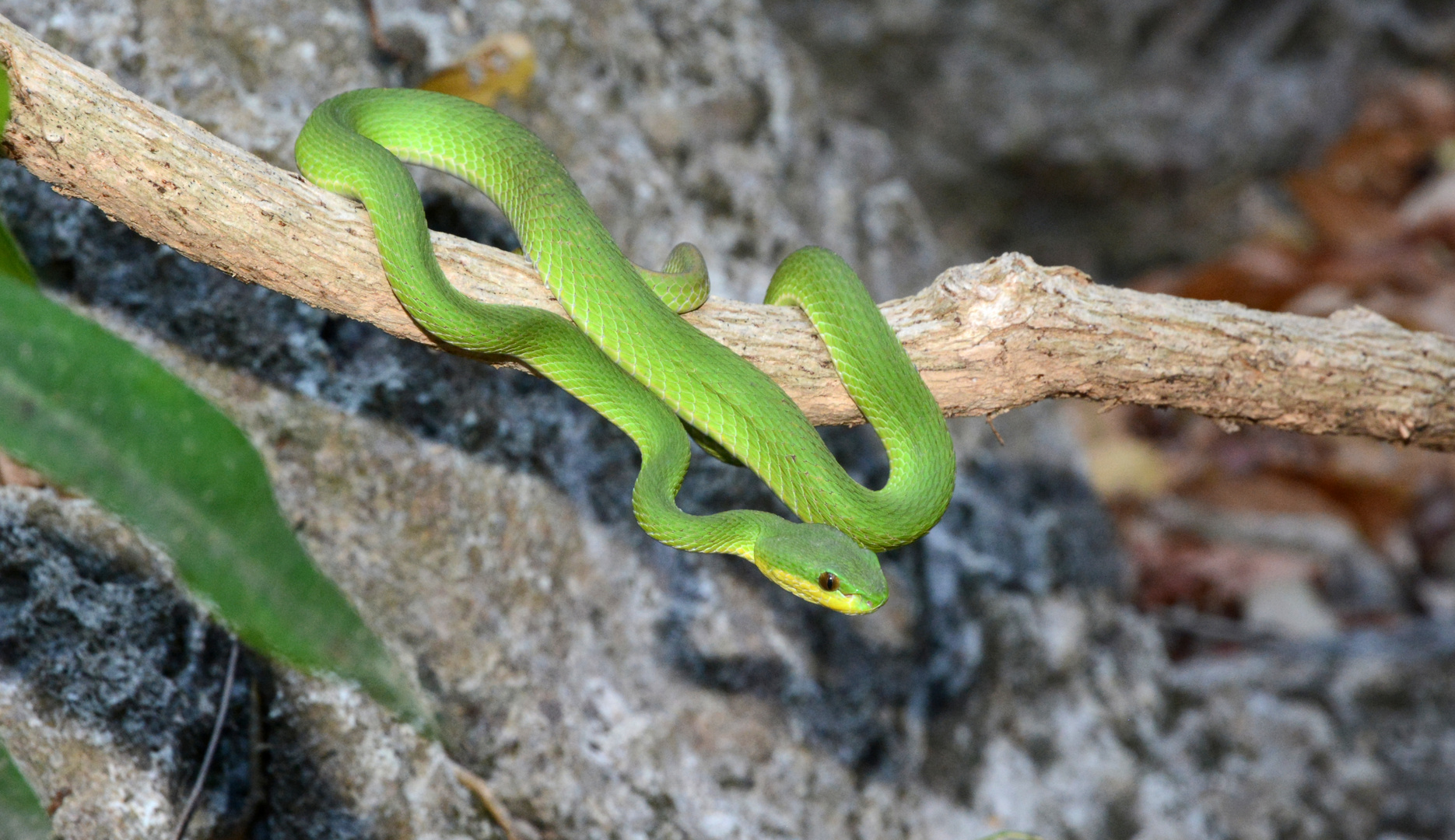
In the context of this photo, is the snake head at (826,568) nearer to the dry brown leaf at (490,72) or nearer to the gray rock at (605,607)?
the gray rock at (605,607)

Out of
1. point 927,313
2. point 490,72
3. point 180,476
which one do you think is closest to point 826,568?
point 927,313

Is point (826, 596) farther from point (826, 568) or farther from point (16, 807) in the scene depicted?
point (16, 807)

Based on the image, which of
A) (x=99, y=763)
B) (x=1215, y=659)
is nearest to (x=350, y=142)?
(x=99, y=763)

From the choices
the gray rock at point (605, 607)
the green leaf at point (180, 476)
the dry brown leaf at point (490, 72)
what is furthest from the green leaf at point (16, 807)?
the dry brown leaf at point (490, 72)

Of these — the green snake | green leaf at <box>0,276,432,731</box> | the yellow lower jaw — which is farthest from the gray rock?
green leaf at <box>0,276,432,731</box>

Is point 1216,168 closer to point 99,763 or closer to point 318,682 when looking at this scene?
point 318,682

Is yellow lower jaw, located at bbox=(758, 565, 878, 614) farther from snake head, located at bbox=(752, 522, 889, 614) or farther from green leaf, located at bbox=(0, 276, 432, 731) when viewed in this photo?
green leaf, located at bbox=(0, 276, 432, 731)
